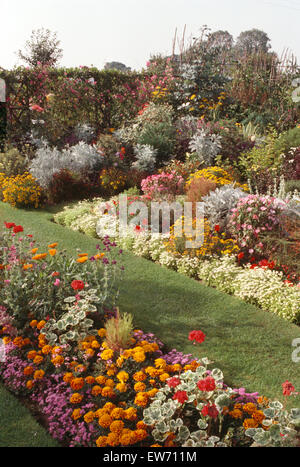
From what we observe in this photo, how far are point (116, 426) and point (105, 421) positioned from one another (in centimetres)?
9

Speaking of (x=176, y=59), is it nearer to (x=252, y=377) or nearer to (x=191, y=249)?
(x=191, y=249)

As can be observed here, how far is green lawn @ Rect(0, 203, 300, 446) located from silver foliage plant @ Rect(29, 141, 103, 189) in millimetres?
3935

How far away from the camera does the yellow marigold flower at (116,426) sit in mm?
2734

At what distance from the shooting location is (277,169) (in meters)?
8.50

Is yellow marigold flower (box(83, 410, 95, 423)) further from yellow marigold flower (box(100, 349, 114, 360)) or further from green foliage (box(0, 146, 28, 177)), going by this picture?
green foliage (box(0, 146, 28, 177))

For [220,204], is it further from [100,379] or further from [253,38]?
[253,38]

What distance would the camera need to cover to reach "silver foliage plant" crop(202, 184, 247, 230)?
634cm

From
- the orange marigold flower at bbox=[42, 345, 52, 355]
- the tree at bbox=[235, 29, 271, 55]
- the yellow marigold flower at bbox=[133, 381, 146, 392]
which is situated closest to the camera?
the yellow marigold flower at bbox=[133, 381, 146, 392]

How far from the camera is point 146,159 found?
9.76 meters

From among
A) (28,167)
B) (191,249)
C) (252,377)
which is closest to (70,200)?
(28,167)

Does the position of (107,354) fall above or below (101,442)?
above

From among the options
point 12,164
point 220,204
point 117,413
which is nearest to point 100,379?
point 117,413

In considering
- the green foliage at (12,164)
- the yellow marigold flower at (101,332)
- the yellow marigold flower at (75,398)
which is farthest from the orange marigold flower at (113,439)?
the green foliage at (12,164)

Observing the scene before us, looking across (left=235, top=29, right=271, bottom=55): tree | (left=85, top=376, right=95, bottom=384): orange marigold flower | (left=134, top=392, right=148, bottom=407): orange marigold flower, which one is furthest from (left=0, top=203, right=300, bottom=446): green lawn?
(left=235, top=29, right=271, bottom=55): tree
